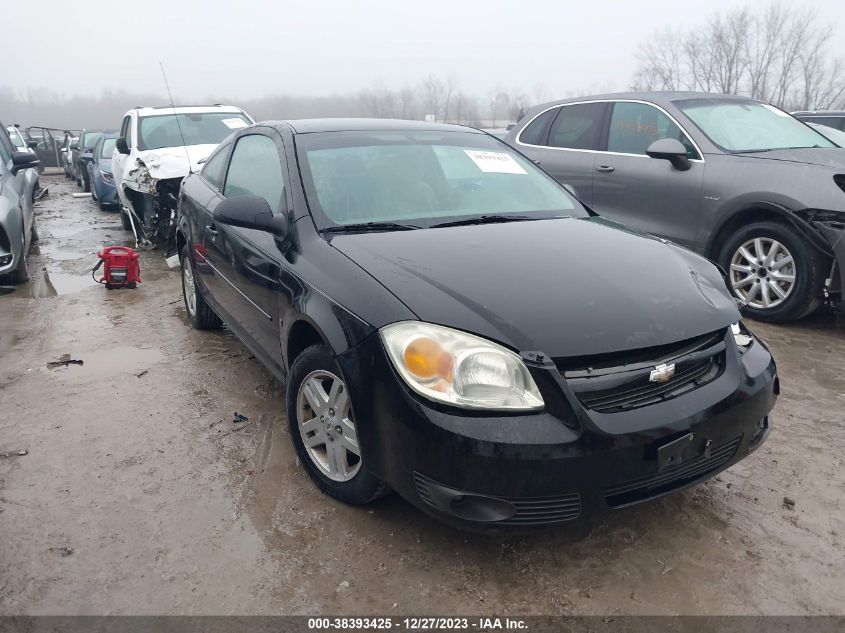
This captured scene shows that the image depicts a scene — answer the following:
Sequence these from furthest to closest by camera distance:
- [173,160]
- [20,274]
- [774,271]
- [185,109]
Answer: [185,109]
[173,160]
[20,274]
[774,271]

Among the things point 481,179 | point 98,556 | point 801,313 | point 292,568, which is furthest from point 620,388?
point 801,313

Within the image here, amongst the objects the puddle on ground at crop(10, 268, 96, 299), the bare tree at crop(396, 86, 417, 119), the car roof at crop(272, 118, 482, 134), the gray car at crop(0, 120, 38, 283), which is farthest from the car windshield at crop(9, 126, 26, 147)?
the bare tree at crop(396, 86, 417, 119)

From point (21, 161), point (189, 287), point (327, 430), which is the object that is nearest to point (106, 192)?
point (21, 161)

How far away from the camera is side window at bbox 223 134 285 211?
3314 millimetres

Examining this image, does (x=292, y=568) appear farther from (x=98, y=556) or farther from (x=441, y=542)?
(x=98, y=556)

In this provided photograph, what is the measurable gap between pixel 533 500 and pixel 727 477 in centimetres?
127

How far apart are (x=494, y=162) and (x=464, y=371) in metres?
1.85

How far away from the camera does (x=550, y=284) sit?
2.38 meters

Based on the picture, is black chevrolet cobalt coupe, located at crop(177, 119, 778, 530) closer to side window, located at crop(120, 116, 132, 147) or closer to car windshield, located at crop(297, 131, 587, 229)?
car windshield, located at crop(297, 131, 587, 229)

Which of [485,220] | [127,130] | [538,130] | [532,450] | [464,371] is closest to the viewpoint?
[532,450]

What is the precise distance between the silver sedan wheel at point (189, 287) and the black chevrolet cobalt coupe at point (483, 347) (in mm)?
1857

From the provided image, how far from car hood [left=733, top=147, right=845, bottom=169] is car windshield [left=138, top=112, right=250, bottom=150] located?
624 cm

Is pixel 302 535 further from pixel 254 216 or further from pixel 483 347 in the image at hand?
pixel 254 216

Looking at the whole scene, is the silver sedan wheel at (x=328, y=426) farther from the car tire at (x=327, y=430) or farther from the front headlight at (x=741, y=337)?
the front headlight at (x=741, y=337)
